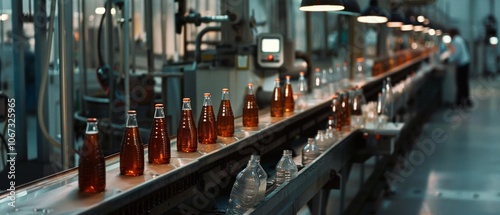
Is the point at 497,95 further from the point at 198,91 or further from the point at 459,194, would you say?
the point at 198,91

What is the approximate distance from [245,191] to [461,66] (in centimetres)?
1055

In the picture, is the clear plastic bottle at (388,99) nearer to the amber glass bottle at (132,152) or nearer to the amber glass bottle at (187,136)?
the amber glass bottle at (187,136)

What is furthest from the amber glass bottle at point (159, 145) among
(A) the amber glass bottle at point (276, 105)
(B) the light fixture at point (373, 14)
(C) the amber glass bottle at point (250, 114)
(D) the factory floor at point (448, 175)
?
(B) the light fixture at point (373, 14)

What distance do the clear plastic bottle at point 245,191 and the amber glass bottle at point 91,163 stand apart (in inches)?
23.5

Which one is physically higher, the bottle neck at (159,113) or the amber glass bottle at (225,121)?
the bottle neck at (159,113)

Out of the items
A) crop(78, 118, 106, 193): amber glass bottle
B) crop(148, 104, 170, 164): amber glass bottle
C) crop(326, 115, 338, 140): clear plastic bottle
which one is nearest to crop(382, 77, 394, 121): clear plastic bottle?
crop(326, 115, 338, 140): clear plastic bottle

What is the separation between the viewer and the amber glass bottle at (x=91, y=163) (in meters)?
1.86

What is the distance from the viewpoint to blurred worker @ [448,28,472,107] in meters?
12.0

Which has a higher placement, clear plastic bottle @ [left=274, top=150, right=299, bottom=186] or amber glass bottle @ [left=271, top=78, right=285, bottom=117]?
amber glass bottle @ [left=271, top=78, right=285, bottom=117]

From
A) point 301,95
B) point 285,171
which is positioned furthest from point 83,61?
point 285,171

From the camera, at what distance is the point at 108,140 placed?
5.75 metres

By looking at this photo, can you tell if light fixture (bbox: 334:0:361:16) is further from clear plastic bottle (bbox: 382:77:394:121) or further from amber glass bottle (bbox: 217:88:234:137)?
amber glass bottle (bbox: 217:88:234:137)

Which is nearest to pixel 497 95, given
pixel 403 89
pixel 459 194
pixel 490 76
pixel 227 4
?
pixel 490 76

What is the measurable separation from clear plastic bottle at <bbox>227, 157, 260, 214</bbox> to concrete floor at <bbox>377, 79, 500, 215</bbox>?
284 centimetres
